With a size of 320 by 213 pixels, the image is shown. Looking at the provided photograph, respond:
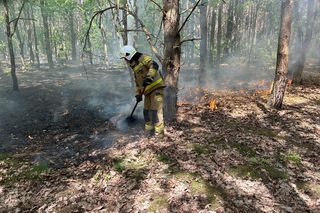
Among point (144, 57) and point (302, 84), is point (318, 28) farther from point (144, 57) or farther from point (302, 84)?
point (144, 57)

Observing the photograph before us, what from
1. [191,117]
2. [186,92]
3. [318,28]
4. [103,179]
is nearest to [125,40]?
[186,92]

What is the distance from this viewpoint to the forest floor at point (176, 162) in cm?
462

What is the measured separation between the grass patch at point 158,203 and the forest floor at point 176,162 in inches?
→ 0.6

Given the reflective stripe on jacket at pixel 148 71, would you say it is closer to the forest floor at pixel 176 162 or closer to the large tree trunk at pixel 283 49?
the forest floor at pixel 176 162

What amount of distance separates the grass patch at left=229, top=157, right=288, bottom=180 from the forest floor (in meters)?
0.02

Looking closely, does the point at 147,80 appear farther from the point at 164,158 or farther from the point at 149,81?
the point at 164,158

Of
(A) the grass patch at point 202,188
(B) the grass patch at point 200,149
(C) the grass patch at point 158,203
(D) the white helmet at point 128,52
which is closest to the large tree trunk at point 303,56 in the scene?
(B) the grass patch at point 200,149

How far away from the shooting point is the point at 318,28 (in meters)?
41.8

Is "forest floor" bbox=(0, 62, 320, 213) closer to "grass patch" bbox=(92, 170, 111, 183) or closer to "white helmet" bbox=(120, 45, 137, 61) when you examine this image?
"grass patch" bbox=(92, 170, 111, 183)

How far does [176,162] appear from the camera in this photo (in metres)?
5.78

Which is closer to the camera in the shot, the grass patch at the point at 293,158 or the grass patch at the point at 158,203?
the grass patch at the point at 158,203

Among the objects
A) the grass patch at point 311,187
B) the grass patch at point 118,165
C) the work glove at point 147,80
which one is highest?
the work glove at point 147,80

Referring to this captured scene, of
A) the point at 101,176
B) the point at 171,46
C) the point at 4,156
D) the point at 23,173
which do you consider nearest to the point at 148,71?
the point at 171,46

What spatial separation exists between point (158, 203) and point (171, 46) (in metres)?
4.21
